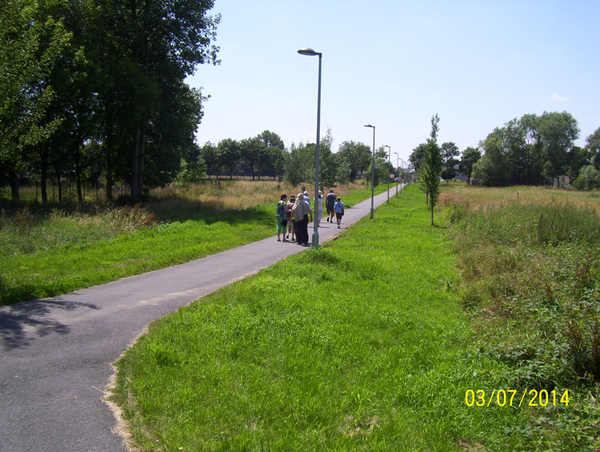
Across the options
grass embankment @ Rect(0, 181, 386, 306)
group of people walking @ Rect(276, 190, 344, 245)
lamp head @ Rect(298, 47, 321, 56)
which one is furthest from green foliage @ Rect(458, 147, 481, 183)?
lamp head @ Rect(298, 47, 321, 56)

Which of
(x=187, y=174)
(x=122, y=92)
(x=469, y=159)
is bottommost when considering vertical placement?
(x=187, y=174)

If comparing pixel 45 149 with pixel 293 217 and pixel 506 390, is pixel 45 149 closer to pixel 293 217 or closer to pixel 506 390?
pixel 293 217

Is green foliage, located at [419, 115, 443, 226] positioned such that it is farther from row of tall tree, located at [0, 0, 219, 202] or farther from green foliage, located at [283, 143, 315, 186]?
green foliage, located at [283, 143, 315, 186]

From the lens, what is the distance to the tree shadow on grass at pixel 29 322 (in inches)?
238

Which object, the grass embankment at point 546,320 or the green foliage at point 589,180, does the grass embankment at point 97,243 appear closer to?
the grass embankment at point 546,320

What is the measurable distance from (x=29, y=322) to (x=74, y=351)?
1684mm

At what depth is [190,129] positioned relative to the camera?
3008 centimetres

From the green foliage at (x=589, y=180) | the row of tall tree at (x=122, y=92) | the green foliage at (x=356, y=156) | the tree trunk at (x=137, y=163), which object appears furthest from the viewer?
the green foliage at (x=356, y=156)

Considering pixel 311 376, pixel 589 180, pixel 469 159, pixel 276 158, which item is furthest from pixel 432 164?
pixel 469 159

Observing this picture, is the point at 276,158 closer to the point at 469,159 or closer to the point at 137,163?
the point at 469,159

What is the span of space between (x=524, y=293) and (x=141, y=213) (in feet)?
53.0

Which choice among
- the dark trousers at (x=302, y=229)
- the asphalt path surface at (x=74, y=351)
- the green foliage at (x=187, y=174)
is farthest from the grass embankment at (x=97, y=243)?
the green foliage at (x=187, y=174)

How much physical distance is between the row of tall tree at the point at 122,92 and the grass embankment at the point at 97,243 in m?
5.36

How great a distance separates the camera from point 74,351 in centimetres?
571
